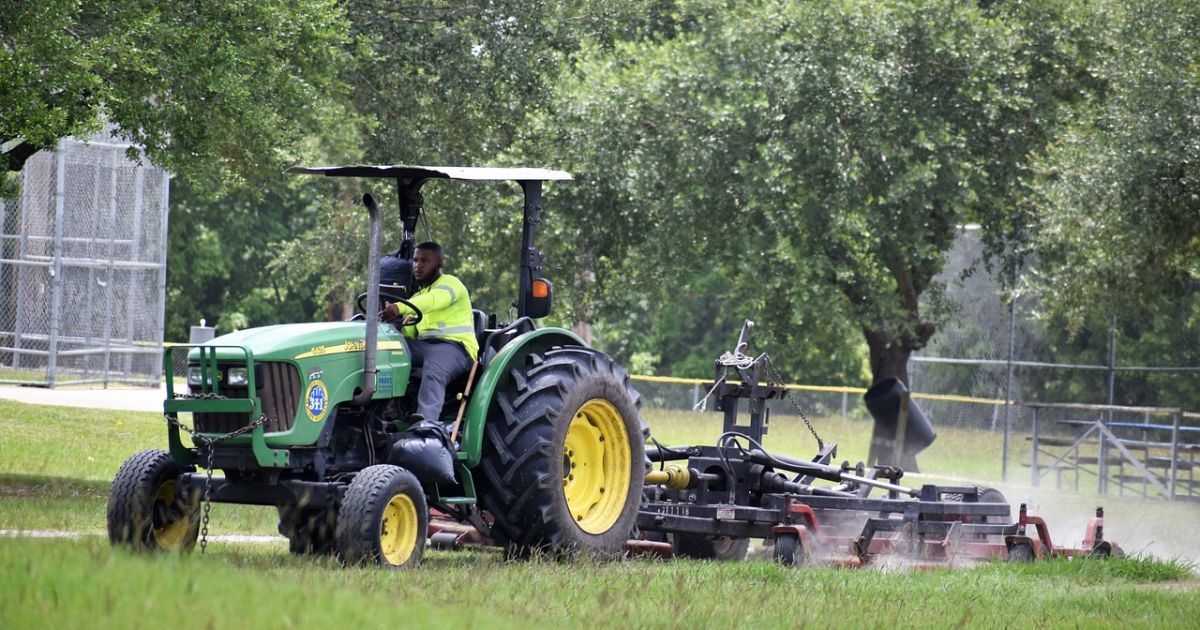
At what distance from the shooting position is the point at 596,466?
36.8ft

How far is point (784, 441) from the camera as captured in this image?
1230 inches

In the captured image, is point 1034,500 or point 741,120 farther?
point 741,120

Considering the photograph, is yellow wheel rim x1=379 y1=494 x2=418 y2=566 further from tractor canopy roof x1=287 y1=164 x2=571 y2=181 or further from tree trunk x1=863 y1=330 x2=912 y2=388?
tree trunk x1=863 y1=330 x2=912 y2=388

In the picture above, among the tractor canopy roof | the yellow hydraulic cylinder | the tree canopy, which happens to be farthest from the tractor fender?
the tree canopy

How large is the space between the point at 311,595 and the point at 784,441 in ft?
83.5

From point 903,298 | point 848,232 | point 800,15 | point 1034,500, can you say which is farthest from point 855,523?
point 903,298

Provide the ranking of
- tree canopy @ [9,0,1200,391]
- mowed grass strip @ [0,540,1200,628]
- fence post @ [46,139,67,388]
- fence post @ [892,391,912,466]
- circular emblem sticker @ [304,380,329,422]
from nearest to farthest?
mowed grass strip @ [0,540,1200,628], circular emblem sticker @ [304,380,329,422], fence post @ [892,391,912,466], tree canopy @ [9,0,1200,391], fence post @ [46,139,67,388]

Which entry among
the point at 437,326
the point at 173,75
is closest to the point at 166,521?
the point at 437,326

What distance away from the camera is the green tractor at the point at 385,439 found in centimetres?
935

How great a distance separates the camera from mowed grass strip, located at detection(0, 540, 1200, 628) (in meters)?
5.79

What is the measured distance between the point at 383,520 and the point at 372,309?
1.22m

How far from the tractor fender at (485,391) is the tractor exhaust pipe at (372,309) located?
2.25 feet

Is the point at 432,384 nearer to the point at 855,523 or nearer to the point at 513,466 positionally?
the point at 513,466

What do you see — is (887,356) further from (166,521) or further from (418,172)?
(166,521)
